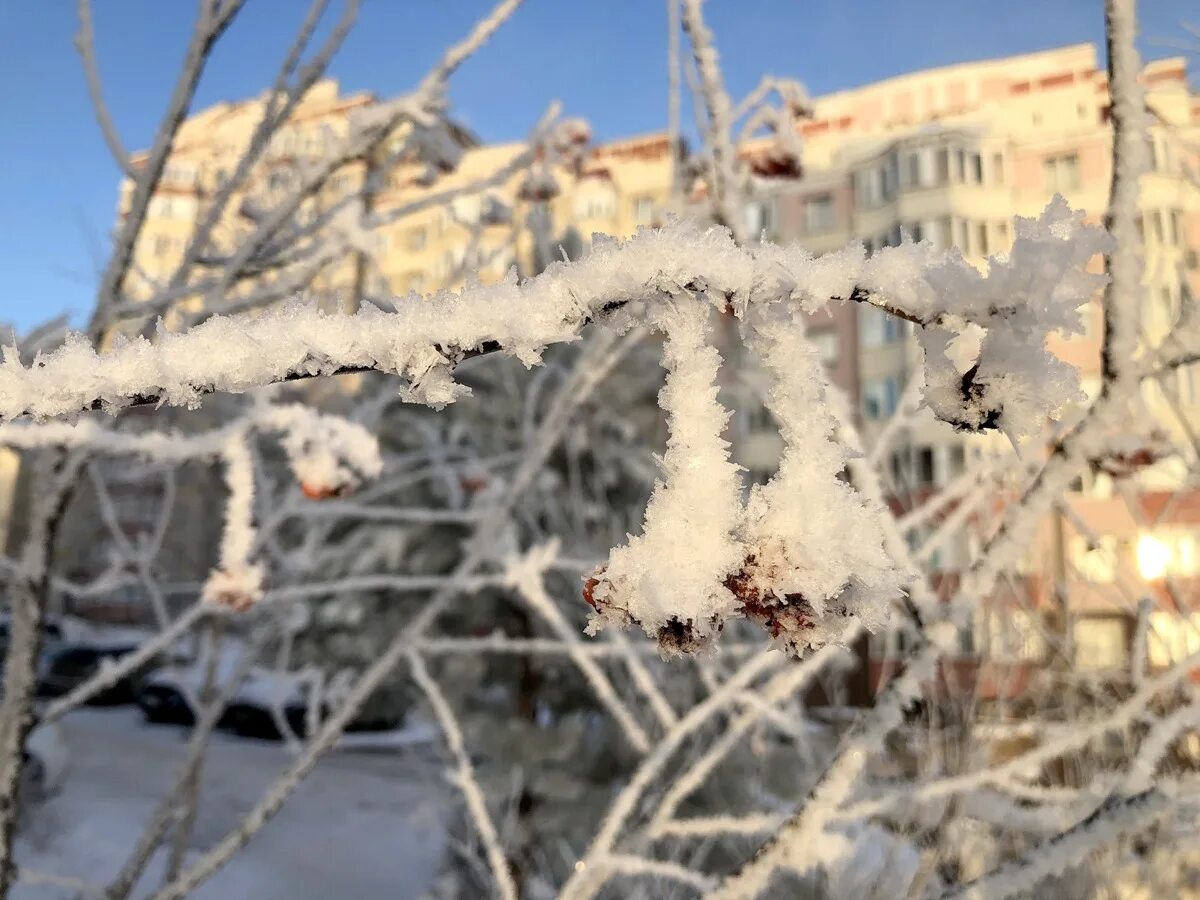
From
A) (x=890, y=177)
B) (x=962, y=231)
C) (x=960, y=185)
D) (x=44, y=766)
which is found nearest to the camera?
(x=44, y=766)

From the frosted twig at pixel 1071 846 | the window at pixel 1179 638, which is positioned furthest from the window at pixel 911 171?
the frosted twig at pixel 1071 846

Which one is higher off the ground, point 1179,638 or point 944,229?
point 944,229

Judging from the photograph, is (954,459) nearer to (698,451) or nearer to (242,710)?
(242,710)

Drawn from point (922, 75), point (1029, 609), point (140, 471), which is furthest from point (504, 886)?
point (922, 75)

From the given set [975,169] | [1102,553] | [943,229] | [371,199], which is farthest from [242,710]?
[975,169]

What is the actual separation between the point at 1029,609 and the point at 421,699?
608 cm

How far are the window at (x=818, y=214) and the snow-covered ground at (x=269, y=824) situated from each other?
1797cm

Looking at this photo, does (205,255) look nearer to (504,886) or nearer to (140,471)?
(504,886)

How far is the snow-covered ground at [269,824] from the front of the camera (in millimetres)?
8023

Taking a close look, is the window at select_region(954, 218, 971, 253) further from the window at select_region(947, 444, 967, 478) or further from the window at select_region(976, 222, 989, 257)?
the window at select_region(947, 444, 967, 478)

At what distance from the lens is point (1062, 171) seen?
70.1 feet

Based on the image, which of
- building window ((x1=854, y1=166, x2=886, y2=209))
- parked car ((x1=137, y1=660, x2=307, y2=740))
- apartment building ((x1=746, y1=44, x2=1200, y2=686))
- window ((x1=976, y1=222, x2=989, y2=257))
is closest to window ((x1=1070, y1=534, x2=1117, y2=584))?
parked car ((x1=137, y1=660, x2=307, y2=740))

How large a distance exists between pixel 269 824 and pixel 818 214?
21.1m

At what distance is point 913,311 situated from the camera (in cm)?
56
